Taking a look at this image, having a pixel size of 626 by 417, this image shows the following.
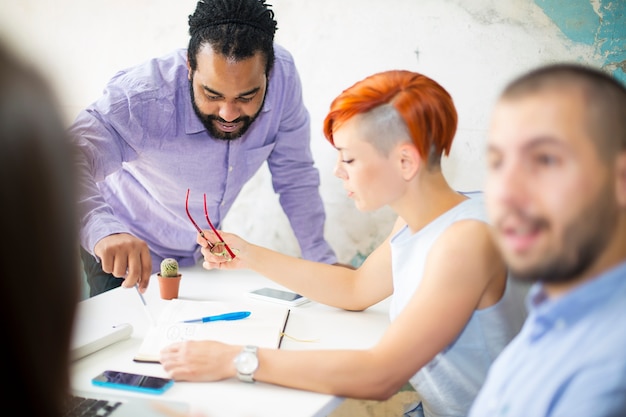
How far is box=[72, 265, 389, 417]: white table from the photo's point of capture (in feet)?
3.76

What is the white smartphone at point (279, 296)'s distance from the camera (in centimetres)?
172

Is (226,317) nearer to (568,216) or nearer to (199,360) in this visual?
(199,360)

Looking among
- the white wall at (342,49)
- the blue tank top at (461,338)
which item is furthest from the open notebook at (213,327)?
the white wall at (342,49)

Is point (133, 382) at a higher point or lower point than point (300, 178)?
lower

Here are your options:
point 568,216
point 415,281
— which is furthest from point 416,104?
point 568,216

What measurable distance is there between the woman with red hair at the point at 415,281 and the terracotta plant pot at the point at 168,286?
1.51 feet

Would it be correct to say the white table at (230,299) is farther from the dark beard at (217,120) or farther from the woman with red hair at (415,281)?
the dark beard at (217,120)

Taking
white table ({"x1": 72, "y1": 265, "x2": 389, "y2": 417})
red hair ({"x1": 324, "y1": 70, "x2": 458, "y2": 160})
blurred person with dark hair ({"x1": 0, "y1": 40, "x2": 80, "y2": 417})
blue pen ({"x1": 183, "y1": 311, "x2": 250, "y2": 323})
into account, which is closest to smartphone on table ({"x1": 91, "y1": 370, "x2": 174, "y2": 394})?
white table ({"x1": 72, "y1": 265, "x2": 389, "y2": 417})

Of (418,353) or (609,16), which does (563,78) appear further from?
(609,16)

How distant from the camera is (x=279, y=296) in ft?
5.81

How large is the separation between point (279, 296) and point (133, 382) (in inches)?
25.0

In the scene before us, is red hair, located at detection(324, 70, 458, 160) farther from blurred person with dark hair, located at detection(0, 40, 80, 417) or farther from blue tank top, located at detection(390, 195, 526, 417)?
blurred person with dark hair, located at detection(0, 40, 80, 417)

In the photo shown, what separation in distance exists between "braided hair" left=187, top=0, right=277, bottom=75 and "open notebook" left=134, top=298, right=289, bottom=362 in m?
0.72

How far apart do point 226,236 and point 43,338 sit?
118cm
